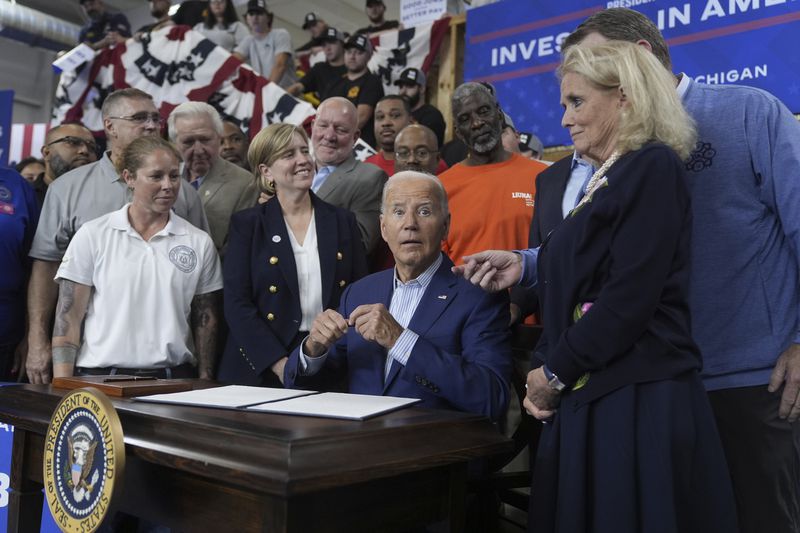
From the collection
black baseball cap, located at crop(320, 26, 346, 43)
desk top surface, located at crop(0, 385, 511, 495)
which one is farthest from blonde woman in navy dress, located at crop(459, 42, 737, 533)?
black baseball cap, located at crop(320, 26, 346, 43)

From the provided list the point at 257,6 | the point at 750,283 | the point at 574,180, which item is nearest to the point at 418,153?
the point at 574,180

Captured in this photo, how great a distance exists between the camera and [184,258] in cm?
242

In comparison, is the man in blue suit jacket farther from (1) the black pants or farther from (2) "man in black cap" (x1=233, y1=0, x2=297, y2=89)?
(2) "man in black cap" (x1=233, y1=0, x2=297, y2=89)

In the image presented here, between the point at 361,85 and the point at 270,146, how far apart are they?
3.02m

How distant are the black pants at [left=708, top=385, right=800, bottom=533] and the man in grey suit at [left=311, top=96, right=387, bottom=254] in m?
1.62

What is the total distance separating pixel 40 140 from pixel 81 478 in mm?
9313

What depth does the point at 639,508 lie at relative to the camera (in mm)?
1312

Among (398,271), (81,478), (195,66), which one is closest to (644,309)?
(398,271)

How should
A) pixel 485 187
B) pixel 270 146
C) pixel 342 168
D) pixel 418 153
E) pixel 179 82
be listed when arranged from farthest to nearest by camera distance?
pixel 179 82 < pixel 418 153 < pixel 342 168 < pixel 485 187 < pixel 270 146

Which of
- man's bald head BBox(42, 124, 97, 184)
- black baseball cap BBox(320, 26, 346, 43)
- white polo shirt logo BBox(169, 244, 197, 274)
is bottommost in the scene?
white polo shirt logo BBox(169, 244, 197, 274)

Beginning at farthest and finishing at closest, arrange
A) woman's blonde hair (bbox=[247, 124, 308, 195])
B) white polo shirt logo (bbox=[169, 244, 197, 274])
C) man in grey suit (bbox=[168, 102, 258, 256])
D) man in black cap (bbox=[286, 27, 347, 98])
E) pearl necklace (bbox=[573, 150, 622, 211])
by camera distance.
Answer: man in black cap (bbox=[286, 27, 347, 98]) < man in grey suit (bbox=[168, 102, 258, 256]) < woman's blonde hair (bbox=[247, 124, 308, 195]) < white polo shirt logo (bbox=[169, 244, 197, 274]) < pearl necklace (bbox=[573, 150, 622, 211])

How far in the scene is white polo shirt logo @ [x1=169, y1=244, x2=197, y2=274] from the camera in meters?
2.40

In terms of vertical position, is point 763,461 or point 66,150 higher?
point 66,150

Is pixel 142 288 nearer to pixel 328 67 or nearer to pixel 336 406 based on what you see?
pixel 336 406
